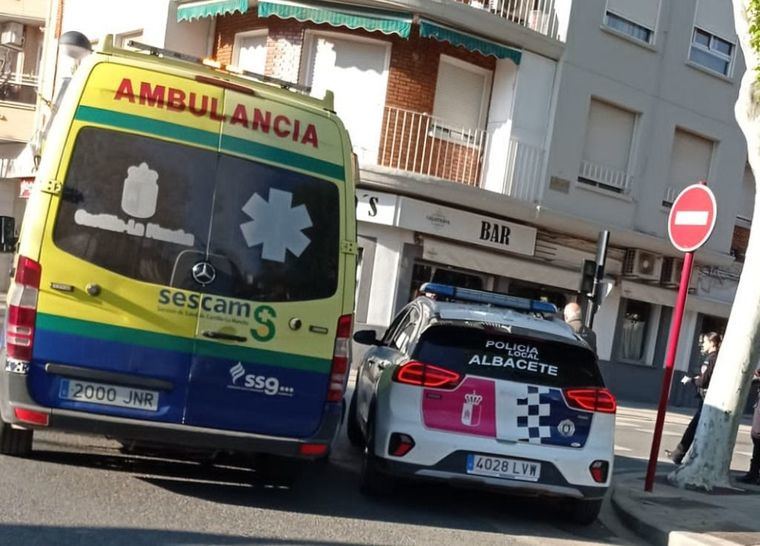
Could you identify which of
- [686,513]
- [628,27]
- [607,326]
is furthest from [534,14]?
[686,513]

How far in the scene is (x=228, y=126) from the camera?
22.2ft

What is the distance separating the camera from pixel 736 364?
10.1 meters

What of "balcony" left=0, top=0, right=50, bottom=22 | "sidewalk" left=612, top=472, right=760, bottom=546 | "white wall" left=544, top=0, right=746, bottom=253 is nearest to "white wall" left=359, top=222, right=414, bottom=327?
"white wall" left=544, top=0, right=746, bottom=253

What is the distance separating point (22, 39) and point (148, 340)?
84.0ft

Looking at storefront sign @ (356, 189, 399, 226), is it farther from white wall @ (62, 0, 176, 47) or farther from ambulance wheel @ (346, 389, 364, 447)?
ambulance wheel @ (346, 389, 364, 447)

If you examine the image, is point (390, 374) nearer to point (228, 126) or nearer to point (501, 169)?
point (228, 126)

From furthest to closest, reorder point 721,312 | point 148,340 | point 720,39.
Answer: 1. point 721,312
2. point 720,39
3. point 148,340

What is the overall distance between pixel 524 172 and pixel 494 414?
45.2ft

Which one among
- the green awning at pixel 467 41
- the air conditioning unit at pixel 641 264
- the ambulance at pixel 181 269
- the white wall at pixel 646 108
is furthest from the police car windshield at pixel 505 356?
the air conditioning unit at pixel 641 264

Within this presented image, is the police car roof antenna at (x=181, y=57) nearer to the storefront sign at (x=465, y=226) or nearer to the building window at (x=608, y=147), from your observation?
the storefront sign at (x=465, y=226)

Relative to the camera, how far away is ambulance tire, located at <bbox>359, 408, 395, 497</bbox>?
7.69 metres

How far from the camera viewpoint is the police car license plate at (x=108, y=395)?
6398 millimetres

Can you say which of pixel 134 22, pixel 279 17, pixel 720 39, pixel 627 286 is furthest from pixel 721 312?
pixel 134 22

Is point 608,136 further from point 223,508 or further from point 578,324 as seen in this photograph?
point 223,508
